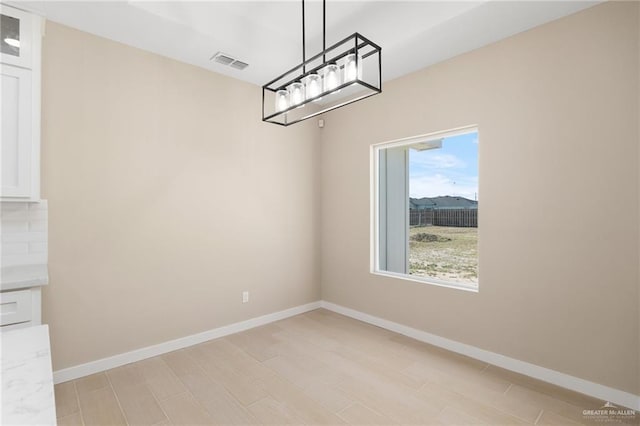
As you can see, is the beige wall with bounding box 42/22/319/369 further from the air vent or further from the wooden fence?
the wooden fence

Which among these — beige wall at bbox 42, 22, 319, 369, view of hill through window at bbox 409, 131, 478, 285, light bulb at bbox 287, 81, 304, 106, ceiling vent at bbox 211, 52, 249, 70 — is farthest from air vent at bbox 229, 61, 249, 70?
view of hill through window at bbox 409, 131, 478, 285

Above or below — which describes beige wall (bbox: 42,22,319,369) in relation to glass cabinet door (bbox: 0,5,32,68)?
below

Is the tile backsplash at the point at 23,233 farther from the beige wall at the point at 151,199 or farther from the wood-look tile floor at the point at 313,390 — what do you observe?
the wood-look tile floor at the point at 313,390

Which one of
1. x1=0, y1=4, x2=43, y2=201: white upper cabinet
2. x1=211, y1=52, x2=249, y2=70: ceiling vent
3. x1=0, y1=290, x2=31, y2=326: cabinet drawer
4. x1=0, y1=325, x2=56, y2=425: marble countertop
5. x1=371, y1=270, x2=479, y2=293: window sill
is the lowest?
x1=371, y1=270, x2=479, y2=293: window sill

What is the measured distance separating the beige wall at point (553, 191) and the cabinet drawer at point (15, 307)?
3.20 m

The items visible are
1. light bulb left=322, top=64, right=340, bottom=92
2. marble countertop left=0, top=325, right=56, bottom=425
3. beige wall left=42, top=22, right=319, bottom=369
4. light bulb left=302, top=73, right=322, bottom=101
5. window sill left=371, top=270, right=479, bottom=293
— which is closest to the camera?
marble countertop left=0, top=325, right=56, bottom=425

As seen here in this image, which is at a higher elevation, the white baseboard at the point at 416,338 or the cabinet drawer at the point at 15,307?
the cabinet drawer at the point at 15,307

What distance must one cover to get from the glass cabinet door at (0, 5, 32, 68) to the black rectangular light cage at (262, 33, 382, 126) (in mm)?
1567

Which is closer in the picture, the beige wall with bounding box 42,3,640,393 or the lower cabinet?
the lower cabinet

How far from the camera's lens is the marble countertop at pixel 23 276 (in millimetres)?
2069

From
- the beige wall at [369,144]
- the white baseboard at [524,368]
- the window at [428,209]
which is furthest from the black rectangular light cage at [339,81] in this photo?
the white baseboard at [524,368]

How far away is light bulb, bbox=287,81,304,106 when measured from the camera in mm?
2172

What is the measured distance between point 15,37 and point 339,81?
2160 mm

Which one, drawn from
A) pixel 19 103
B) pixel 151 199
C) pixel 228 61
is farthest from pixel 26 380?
pixel 228 61
